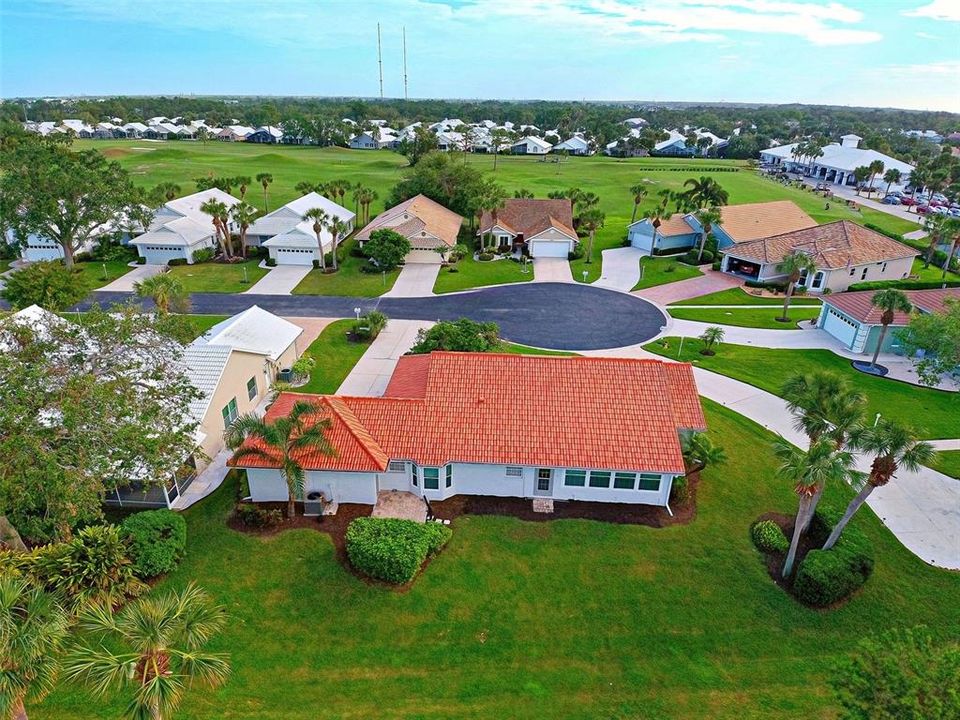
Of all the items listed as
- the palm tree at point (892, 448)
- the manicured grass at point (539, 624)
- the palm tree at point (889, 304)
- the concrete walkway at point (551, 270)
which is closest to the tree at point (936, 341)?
the palm tree at point (889, 304)

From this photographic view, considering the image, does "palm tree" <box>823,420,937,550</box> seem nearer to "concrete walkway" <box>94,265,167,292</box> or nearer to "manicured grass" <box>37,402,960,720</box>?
"manicured grass" <box>37,402,960,720</box>

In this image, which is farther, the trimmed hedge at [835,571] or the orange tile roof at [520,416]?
the orange tile roof at [520,416]

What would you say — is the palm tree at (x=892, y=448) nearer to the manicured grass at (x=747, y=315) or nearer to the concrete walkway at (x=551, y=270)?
the manicured grass at (x=747, y=315)

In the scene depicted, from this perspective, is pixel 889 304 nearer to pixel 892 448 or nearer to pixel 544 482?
pixel 892 448

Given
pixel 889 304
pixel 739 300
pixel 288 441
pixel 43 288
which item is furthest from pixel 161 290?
pixel 739 300

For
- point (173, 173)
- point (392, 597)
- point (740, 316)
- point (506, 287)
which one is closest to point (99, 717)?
point (392, 597)

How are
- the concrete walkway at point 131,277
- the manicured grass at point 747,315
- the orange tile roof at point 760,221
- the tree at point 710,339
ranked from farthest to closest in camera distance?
the orange tile roof at point 760,221 → the concrete walkway at point 131,277 → the manicured grass at point 747,315 → the tree at point 710,339

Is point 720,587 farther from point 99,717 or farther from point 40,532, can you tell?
point 40,532
